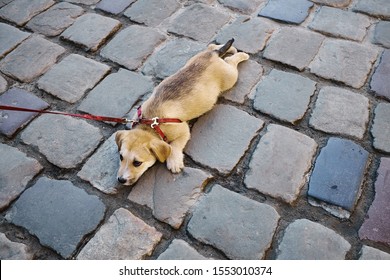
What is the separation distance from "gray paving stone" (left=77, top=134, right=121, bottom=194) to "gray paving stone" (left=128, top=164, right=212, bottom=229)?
0.19 m

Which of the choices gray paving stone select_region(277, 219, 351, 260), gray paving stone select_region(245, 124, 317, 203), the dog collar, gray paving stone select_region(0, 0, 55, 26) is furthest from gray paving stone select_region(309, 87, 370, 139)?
gray paving stone select_region(0, 0, 55, 26)

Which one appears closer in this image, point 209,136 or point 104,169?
point 104,169

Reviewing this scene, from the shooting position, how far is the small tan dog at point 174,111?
2.74 meters

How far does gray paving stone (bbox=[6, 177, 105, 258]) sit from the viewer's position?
2.51m

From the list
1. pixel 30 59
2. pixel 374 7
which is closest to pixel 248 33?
pixel 374 7

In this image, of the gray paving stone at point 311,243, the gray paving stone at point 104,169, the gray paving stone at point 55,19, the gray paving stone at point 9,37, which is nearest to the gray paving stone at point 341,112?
the gray paving stone at point 311,243

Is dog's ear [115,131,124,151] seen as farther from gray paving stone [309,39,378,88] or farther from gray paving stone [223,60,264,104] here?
gray paving stone [309,39,378,88]

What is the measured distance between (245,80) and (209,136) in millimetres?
769

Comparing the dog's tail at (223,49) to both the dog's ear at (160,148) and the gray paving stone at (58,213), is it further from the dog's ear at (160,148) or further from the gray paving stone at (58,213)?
the gray paving stone at (58,213)

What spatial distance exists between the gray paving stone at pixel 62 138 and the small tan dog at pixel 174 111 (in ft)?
1.29

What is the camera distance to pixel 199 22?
407cm

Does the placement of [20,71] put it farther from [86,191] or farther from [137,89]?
[86,191]

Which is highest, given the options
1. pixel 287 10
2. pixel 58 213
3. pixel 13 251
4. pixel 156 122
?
pixel 287 10

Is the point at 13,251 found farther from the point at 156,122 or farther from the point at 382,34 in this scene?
the point at 382,34
